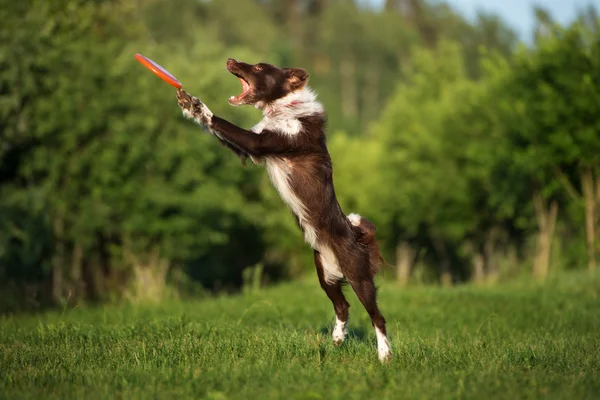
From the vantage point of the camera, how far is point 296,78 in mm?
7379

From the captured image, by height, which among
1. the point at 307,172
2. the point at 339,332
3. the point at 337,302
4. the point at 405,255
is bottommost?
the point at 339,332

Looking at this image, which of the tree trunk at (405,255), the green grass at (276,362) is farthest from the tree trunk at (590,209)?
the tree trunk at (405,255)

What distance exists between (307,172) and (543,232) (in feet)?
61.2

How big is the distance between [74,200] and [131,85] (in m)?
4.28

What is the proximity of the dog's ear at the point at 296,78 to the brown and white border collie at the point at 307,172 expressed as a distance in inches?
3.9

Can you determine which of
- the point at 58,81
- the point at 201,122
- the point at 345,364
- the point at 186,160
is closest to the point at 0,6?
the point at 58,81

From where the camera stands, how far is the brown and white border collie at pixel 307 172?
6.69 m

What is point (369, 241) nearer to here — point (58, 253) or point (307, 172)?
point (307, 172)

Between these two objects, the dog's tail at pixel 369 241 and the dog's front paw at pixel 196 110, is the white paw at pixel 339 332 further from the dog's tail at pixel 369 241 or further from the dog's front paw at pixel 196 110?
the dog's front paw at pixel 196 110

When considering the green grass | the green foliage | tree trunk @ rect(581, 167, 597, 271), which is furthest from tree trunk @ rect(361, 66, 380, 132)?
the green grass

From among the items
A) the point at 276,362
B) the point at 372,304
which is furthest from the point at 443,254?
the point at 276,362

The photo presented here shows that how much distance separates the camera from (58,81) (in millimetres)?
23078

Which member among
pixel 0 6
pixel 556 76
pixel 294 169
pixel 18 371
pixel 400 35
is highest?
pixel 400 35

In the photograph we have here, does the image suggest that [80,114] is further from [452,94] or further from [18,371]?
[18,371]
